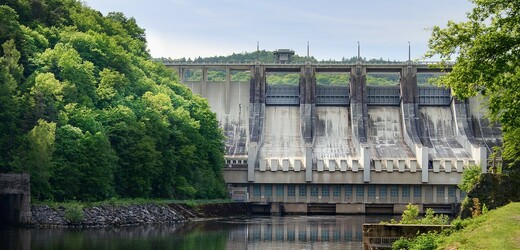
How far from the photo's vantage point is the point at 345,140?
525ft

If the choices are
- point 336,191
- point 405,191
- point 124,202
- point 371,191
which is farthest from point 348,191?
point 124,202

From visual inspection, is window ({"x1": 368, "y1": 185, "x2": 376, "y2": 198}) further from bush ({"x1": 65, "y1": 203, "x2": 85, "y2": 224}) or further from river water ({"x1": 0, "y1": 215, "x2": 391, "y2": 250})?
bush ({"x1": 65, "y1": 203, "x2": 85, "y2": 224})

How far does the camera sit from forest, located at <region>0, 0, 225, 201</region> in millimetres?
94062

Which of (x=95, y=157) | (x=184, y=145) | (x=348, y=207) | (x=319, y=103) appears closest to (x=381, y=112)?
(x=319, y=103)

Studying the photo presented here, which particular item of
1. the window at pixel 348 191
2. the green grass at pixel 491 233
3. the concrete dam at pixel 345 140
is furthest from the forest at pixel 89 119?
the green grass at pixel 491 233

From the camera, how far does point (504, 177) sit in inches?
2329

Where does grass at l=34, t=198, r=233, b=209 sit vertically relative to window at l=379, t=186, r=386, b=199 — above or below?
below

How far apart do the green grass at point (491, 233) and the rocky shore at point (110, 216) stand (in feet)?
143

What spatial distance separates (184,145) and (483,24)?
73634 mm

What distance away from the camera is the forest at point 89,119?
94062 millimetres

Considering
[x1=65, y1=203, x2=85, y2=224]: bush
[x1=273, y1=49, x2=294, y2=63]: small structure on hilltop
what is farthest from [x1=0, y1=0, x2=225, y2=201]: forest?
[x1=273, y1=49, x2=294, y2=63]: small structure on hilltop

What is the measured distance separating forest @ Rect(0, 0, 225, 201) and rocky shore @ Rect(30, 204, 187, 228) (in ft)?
11.8

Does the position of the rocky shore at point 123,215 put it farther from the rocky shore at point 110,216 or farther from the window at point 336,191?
the window at point 336,191

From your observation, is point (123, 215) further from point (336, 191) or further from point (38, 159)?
point (336, 191)
